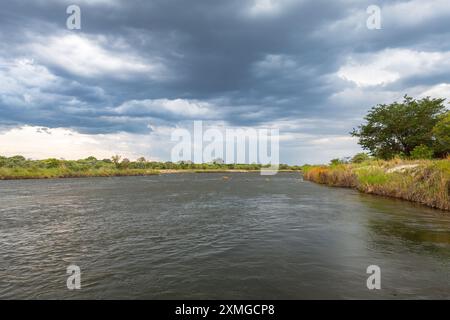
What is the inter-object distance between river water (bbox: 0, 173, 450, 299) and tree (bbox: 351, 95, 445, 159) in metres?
27.8

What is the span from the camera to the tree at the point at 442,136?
31.5 meters

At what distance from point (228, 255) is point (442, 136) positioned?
38007 mm

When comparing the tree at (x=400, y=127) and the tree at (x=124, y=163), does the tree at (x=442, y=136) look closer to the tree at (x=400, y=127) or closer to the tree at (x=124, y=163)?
the tree at (x=400, y=127)

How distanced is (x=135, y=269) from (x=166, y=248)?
229 centimetres

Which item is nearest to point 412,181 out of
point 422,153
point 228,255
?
point 422,153

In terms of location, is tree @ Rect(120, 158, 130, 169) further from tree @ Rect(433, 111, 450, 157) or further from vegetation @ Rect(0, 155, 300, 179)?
tree @ Rect(433, 111, 450, 157)

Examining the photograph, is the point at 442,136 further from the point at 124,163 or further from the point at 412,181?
the point at 124,163

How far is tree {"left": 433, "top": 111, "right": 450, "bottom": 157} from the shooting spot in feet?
103

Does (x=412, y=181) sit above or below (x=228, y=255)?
above

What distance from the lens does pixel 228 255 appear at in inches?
384

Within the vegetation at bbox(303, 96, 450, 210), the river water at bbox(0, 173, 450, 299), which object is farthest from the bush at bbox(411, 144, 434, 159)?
the river water at bbox(0, 173, 450, 299)

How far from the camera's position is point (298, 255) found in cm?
964
